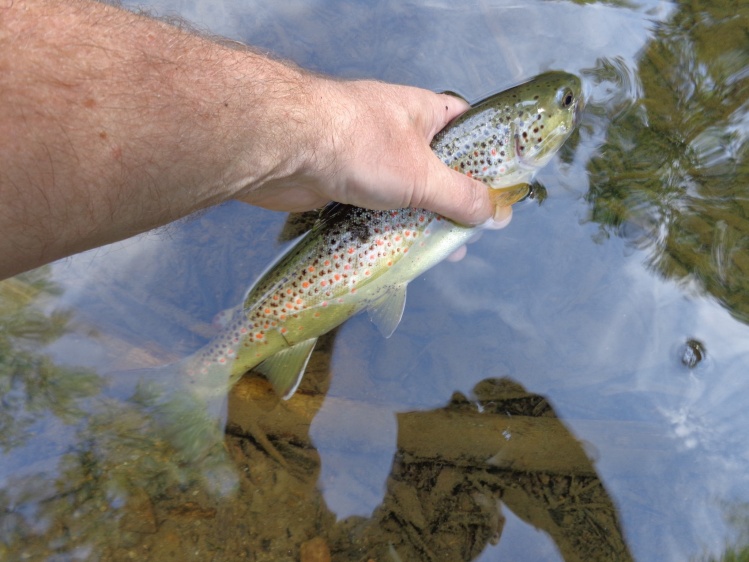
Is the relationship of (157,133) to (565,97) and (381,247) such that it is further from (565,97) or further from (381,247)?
(565,97)

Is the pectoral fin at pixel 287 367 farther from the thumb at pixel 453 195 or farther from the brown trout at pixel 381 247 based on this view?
the thumb at pixel 453 195

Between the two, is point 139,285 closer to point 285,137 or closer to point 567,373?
point 285,137

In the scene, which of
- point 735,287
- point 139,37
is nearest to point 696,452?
point 735,287

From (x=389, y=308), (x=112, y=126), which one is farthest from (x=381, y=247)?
(x=112, y=126)

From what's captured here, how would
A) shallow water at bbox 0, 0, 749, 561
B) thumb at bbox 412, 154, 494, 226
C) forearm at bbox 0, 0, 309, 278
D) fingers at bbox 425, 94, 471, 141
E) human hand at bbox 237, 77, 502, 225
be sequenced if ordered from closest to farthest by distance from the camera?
forearm at bbox 0, 0, 309, 278 → human hand at bbox 237, 77, 502, 225 → thumb at bbox 412, 154, 494, 226 → fingers at bbox 425, 94, 471, 141 → shallow water at bbox 0, 0, 749, 561

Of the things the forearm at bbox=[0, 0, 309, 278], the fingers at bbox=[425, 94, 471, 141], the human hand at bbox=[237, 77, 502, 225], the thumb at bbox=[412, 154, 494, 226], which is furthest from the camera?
the fingers at bbox=[425, 94, 471, 141]

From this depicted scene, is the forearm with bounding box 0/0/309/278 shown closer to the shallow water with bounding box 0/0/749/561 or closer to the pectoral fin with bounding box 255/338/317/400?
the pectoral fin with bounding box 255/338/317/400

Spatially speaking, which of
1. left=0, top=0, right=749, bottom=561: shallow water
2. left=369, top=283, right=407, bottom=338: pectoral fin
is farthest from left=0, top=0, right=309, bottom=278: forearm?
left=0, top=0, right=749, bottom=561: shallow water
